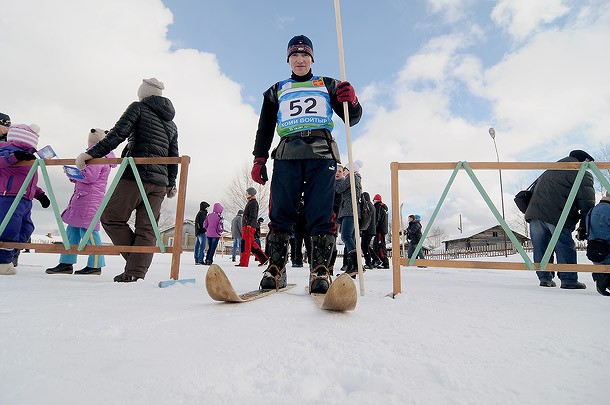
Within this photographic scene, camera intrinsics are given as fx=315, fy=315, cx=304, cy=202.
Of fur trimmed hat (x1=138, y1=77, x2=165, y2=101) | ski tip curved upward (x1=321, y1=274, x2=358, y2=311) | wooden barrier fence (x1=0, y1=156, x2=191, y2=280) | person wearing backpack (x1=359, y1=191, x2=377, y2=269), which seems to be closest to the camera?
ski tip curved upward (x1=321, y1=274, x2=358, y2=311)

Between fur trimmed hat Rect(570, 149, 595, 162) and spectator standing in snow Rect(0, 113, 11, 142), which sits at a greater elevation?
spectator standing in snow Rect(0, 113, 11, 142)

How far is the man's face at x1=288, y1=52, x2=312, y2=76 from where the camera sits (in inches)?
108

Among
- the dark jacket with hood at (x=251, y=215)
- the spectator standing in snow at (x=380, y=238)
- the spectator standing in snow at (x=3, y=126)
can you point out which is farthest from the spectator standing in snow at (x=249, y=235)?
the spectator standing in snow at (x=3, y=126)

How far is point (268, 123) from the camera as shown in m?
2.96

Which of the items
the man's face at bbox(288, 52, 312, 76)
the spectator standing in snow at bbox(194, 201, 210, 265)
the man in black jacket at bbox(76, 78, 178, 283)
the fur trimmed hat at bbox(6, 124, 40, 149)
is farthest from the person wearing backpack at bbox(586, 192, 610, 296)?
the spectator standing in snow at bbox(194, 201, 210, 265)

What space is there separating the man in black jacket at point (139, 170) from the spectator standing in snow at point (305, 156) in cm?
144

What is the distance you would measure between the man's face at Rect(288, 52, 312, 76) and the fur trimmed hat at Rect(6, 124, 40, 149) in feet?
10.8

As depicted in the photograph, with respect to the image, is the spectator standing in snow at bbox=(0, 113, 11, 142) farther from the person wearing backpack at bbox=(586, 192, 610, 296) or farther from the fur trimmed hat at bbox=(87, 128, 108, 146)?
the person wearing backpack at bbox=(586, 192, 610, 296)

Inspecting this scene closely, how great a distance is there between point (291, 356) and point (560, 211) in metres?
4.34

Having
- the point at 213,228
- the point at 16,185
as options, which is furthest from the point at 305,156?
the point at 213,228

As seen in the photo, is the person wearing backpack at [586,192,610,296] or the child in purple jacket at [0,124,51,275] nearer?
the person wearing backpack at [586,192,610,296]

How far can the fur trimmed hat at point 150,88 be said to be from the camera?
11.3 feet

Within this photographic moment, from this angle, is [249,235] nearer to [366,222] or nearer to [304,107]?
[366,222]

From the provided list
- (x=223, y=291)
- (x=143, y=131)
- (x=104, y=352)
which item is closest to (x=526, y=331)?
(x=223, y=291)
